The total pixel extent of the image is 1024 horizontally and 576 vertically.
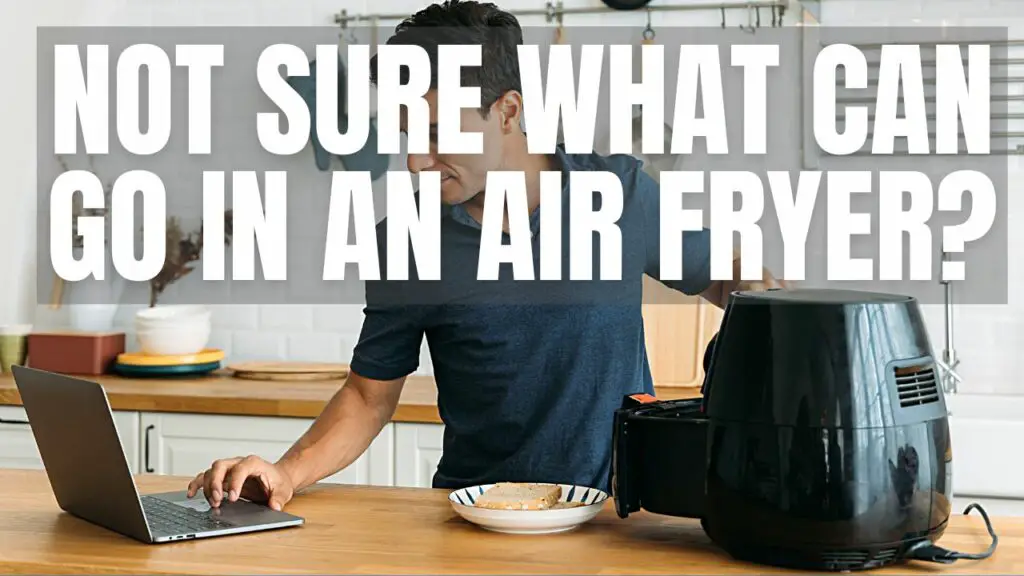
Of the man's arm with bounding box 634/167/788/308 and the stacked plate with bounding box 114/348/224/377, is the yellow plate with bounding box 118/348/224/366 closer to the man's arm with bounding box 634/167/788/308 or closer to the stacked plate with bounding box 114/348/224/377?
the stacked plate with bounding box 114/348/224/377

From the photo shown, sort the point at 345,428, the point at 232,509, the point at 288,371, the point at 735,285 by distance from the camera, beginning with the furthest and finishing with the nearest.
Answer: the point at 288,371 < the point at 735,285 < the point at 345,428 < the point at 232,509

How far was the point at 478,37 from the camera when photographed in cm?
228

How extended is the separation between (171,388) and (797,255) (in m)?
1.88

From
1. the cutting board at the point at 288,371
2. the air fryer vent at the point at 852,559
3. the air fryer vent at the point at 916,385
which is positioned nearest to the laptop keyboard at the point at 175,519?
the air fryer vent at the point at 852,559

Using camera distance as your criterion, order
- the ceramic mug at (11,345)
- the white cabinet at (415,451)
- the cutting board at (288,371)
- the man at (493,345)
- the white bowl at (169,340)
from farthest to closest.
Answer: the ceramic mug at (11,345)
the white bowl at (169,340)
the cutting board at (288,371)
the white cabinet at (415,451)
the man at (493,345)

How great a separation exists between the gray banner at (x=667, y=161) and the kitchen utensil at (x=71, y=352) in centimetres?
29

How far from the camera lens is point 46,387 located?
1771mm

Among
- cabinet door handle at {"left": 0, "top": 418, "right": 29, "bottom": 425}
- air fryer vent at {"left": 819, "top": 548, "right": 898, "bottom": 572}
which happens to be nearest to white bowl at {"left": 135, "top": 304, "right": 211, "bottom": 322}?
cabinet door handle at {"left": 0, "top": 418, "right": 29, "bottom": 425}

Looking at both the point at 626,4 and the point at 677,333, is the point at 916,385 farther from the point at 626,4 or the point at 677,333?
the point at 626,4

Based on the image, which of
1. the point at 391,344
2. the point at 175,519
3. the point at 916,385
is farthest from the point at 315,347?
the point at 916,385

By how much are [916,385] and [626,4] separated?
8.36 feet

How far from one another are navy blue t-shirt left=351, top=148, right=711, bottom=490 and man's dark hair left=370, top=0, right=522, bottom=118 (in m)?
0.26

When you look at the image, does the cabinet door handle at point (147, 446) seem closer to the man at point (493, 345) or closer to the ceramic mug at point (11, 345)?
the ceramic mug at point (11, 345)

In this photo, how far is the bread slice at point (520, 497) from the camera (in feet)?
5.55
